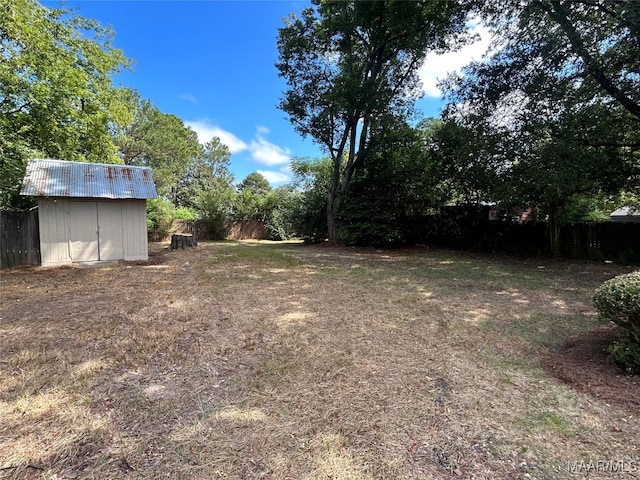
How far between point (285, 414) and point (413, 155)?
12.5m

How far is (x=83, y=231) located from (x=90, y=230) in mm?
156

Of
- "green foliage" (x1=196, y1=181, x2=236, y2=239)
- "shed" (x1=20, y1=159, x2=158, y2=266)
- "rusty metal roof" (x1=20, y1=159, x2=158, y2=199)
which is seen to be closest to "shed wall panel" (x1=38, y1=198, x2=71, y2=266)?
"shed" (x1=20, y1=159, x2=158, y2=266)

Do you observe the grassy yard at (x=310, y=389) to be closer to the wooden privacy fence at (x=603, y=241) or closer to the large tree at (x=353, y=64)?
the wooden privacy fence at (x=603, y=241)

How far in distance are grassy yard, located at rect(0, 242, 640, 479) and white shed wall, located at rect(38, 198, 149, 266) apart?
4.05 meters

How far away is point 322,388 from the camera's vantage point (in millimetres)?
2445

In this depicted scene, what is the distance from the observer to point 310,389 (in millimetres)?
2432

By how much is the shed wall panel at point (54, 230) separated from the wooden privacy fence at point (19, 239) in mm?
545

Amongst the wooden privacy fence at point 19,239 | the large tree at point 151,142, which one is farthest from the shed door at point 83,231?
the large tree at point 151,142

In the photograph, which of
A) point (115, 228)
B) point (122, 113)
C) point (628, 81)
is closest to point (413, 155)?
point (628, 81)

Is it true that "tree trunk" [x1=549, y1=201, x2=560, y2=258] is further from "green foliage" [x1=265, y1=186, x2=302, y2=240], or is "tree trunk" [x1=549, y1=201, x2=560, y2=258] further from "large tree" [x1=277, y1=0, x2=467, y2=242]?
"green foliage" [x1=265, y1=186, x2=302, y2=240]

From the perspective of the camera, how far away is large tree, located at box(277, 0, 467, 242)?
11633 mm

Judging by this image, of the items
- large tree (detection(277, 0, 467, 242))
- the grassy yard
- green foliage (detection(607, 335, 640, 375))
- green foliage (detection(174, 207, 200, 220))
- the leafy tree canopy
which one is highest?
large tree (detection(277, 0, 467, 242))

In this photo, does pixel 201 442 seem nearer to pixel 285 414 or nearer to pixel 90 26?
pixel 285 414

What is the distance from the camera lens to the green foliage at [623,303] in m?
2.46
